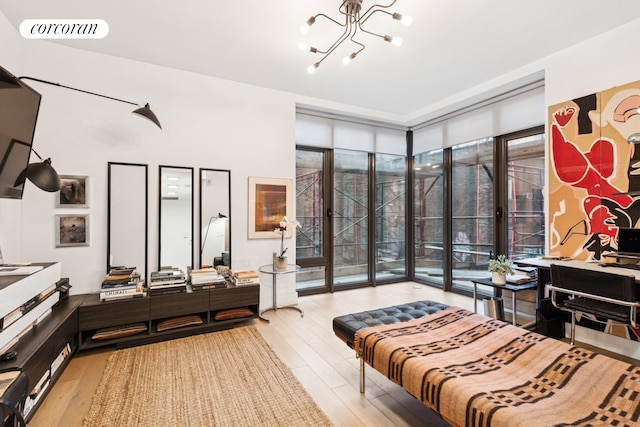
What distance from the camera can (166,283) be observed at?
2971mm

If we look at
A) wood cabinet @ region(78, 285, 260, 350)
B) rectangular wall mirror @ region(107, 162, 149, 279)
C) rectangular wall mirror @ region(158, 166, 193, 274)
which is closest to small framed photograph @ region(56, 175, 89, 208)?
rectangular wall mirror @ region(107, 162, 149, 279)

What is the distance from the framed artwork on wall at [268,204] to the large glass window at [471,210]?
2.68m

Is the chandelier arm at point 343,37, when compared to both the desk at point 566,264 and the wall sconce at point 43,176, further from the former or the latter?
the desk at point 566,264

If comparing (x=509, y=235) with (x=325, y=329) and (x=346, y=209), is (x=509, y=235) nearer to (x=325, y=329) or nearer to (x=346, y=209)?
(x=346, y=209)

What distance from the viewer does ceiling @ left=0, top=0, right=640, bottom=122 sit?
239cm

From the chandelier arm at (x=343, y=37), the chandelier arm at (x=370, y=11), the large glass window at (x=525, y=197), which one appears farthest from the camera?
the large glass window at (x=525, y=197)

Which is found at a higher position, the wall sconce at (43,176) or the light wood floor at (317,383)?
the wall sconce at (43,176)

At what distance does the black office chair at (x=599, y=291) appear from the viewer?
6.93ft

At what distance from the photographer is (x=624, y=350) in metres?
2.65

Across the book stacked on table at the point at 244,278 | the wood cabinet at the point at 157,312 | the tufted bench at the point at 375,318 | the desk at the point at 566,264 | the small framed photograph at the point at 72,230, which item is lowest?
the wood cabinet at the point at 157,312

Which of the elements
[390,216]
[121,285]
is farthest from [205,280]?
[390,216]

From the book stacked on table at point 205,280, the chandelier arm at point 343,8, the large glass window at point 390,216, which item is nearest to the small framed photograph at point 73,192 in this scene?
the book stacked on table at point 205,280

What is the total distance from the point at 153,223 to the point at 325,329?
7.31ft

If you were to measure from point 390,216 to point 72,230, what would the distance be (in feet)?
14.5
